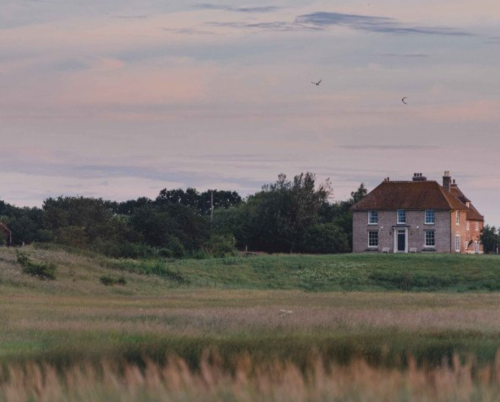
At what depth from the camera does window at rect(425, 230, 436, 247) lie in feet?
340

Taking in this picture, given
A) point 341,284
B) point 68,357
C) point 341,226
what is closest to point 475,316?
point 68,357

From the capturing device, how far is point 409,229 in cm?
10431

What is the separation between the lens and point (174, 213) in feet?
354

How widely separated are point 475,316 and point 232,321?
9.20 m

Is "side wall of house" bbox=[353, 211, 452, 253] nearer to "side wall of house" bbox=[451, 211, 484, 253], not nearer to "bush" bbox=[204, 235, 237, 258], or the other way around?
"side wall of house" bbox=[451, 211, 484, 253]

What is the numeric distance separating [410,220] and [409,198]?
219 centimetres

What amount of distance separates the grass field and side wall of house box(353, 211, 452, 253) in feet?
79.7

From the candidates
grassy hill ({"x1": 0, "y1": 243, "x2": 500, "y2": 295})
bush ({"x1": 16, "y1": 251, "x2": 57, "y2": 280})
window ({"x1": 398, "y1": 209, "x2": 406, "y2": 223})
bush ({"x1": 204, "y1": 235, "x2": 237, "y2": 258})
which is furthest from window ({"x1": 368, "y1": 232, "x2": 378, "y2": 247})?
bush ({"x1": 16, "y1": 251, "x2": 57, "y2": 280})

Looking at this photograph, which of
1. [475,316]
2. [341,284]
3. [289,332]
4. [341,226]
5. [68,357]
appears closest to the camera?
[68,357]

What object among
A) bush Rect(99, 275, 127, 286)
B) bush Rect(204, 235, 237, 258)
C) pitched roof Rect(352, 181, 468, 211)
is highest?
pitched roof Rect(352, 181, 468, 211)

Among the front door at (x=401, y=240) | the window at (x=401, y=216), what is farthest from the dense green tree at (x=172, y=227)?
the window at (x=401, y=216)

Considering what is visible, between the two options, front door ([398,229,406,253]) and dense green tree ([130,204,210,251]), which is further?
front door ([398,229,406,253])

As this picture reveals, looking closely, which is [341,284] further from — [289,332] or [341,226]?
[289,332]

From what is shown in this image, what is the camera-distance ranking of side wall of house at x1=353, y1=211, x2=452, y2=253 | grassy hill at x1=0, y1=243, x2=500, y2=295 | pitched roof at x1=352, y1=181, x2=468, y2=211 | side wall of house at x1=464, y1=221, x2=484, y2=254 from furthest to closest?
A: 1. side wall of house at x1=464, y1=221, x2=484, y2=254
2. pitched roof at x1=352, y1=181, x2=468, y2=211
3. side wall of house at x1=353, y1=211, x2=452, y2=253
4. grassy hill at x1=0, y1=243, x2=500, y2=295
